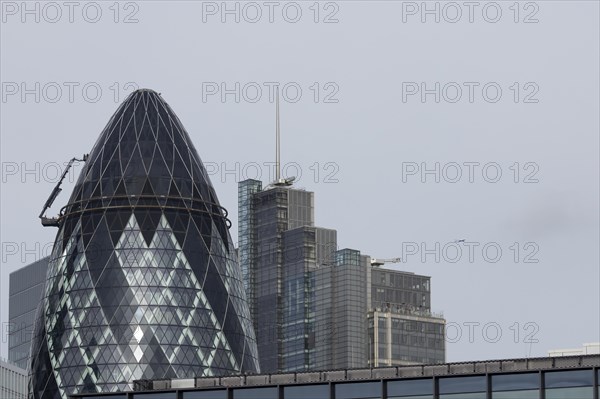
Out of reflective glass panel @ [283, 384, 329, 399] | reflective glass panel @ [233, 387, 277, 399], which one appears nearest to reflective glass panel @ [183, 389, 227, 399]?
reflective glass panel @ [233, 387, 277, 399]

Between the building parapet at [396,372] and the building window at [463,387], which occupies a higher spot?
the building parapet at [396,372]

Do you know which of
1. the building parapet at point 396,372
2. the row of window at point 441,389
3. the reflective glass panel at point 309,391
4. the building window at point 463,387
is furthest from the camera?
the reflective glass panel at point 309,391

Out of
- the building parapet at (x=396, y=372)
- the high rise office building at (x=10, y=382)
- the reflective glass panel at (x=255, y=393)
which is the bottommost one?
the reflective glass panel at (x=255, y=393)

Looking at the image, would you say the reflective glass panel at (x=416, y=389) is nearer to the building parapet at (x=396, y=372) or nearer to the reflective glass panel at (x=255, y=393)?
the building parapet at (x=396, y=372)

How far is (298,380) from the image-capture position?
8200 cm

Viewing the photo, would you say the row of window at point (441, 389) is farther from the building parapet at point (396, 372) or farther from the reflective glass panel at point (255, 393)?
the building parapet at point (396, 372)

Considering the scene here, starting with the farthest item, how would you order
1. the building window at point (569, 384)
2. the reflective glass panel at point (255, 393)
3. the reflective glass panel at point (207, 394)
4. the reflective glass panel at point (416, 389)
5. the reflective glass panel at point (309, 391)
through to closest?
the reflective glass panel at point (207, 394)
the reflective glass panel at point (255, 393)
the reflective glass panel at point (309, 391)
the reflective glass panel at point (416, 389)
the building window at point (569, 384)

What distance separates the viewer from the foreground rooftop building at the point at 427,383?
3078 inches

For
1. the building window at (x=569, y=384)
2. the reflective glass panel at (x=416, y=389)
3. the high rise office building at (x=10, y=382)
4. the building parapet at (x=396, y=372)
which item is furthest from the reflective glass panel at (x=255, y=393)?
the high rise office building at (x=10, y=382)

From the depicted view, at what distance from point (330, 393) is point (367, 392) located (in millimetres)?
1627

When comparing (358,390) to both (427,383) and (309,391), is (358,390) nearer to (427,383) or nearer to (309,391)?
(309,391)

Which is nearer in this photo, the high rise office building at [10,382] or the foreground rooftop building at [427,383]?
the foreground rooftop building at [427,383]

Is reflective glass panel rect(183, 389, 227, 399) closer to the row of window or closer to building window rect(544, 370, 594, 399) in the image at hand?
the row of window

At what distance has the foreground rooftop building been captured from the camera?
78188 millimetres
